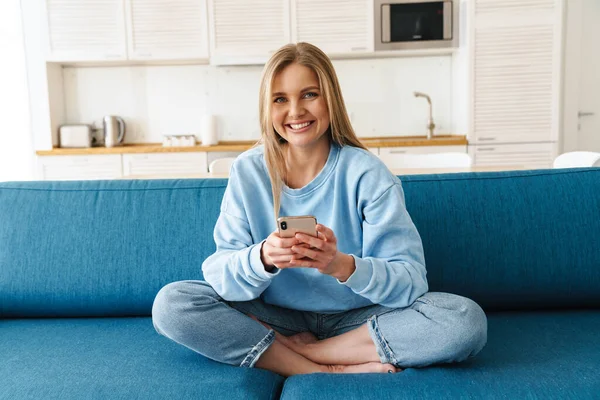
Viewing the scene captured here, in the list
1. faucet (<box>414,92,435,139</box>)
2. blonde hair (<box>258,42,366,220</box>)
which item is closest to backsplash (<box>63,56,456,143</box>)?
faucet (<box>414,92,435,139</box>)

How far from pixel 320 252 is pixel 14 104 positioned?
403 cm

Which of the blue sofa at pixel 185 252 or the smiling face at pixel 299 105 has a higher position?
the smiling face at pixel 299 105

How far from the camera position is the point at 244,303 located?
1.40 m

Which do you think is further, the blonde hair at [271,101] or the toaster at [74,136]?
the toaster at [74,136]

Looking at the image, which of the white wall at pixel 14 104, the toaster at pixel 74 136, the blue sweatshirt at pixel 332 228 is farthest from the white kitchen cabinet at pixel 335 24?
the blue sweatshirt at pixel 332 228

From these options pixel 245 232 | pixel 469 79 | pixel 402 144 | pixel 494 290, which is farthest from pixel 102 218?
pixel 469 79

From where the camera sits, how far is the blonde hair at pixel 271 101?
1408 millimetres

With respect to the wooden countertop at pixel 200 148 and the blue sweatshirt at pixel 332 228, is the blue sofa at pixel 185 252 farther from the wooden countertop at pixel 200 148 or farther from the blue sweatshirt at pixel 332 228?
the wooden countertop at pixel 200 148

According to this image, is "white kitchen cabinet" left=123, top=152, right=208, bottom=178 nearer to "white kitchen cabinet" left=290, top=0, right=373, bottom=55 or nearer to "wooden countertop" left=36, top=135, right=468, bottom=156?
"wooden countertop" left=36, top=135, right=468, bottom=156

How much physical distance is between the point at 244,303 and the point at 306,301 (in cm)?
15

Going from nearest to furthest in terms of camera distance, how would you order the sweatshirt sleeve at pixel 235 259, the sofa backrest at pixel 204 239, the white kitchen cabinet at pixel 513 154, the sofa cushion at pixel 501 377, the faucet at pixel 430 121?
the sofa cushion at pixel 501 377
the sweatshirt sleeve at pixel 235 259
the sofa backrest at pixel 204 239
the white kitchen cabinet at pixel 513 154
the faucet at pixel 430 121

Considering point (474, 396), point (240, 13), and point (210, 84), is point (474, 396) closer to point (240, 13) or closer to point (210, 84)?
point (240, 13)

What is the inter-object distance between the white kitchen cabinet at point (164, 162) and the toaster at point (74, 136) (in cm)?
45

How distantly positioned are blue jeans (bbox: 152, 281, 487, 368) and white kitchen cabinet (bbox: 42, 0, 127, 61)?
349cm
